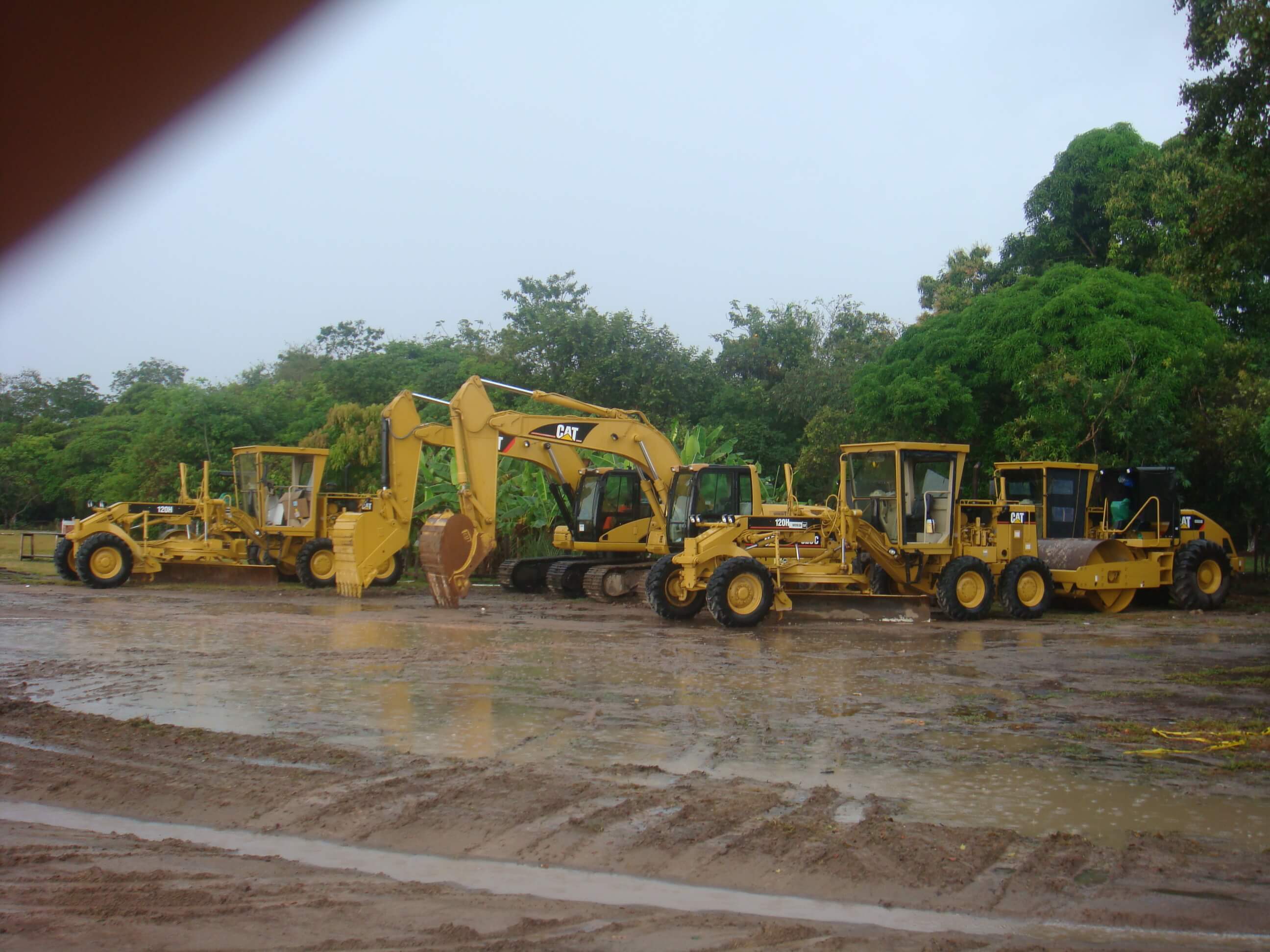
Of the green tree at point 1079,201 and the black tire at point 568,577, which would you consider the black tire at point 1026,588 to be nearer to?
the black tire at point 568,577

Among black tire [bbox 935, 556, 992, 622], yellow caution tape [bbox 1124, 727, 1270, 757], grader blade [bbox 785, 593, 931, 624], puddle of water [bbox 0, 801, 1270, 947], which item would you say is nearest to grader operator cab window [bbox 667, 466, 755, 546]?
grader blade [bbox 785, 593, 931, 624]

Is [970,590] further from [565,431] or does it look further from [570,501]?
[570,501]

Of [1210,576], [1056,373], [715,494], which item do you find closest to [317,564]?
[715,494]

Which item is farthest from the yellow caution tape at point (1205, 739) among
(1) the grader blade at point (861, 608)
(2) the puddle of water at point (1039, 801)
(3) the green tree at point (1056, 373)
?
(3) the green tree at point (1056, 373)

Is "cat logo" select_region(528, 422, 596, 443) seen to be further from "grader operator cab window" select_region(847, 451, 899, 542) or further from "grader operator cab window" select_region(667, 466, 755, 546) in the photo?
"grader operator cab window" select_region(847, 451, 899, 542)

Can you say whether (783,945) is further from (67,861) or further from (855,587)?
(855,587)

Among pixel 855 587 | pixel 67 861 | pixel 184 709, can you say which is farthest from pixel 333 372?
pixel 67 861

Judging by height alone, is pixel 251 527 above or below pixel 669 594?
above

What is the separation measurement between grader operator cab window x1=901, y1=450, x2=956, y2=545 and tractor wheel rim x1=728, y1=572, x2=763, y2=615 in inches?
103

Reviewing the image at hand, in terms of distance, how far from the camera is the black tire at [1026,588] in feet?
57.5

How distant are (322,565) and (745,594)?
1041 centimetres

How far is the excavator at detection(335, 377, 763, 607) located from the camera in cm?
1800

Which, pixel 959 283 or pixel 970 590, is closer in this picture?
pixel 970 590

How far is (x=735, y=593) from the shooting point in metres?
15.8
